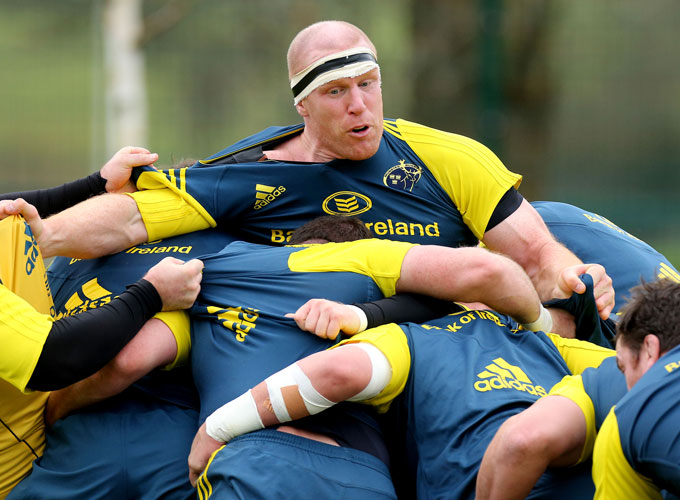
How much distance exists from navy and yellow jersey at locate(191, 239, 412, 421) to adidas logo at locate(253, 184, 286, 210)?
76 cm

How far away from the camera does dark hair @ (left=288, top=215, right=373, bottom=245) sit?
11.6ft

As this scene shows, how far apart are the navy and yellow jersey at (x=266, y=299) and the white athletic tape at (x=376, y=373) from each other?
0.88 feet

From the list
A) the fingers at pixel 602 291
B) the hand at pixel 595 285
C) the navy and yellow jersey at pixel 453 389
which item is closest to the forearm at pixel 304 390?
the navy and yellow jersey at pixel 453 389

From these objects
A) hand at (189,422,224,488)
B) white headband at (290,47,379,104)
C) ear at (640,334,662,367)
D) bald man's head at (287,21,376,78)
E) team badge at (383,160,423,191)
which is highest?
bald man's head at (287,21,376,78)

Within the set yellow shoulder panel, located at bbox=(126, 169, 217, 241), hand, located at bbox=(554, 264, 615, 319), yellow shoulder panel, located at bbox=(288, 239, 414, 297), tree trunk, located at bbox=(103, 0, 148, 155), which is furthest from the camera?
tree trunk, located at bbox=(103, 0, 148, 155)

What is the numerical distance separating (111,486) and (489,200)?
6.40 ft

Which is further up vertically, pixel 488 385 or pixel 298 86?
pixel 298 86

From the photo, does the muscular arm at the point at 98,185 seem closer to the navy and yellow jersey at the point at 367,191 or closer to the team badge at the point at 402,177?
the navy and yellow jersey at the point at 367,191

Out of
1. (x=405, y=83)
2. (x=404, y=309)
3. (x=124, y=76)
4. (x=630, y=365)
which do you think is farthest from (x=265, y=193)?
(x=124, y=76)

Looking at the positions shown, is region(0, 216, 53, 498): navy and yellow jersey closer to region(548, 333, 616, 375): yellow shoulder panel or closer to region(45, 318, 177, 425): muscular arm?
region(45, 318, 177, 425): muscular arm

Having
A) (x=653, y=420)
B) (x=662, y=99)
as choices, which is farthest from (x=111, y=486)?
(x=662, y=99)

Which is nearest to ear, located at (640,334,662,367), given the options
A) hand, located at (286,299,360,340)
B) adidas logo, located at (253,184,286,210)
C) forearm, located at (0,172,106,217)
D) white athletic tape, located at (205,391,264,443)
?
A: hand, located at (286,299,360,340)

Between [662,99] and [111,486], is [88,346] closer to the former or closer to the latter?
[111,486]

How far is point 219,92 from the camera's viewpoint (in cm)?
1273
